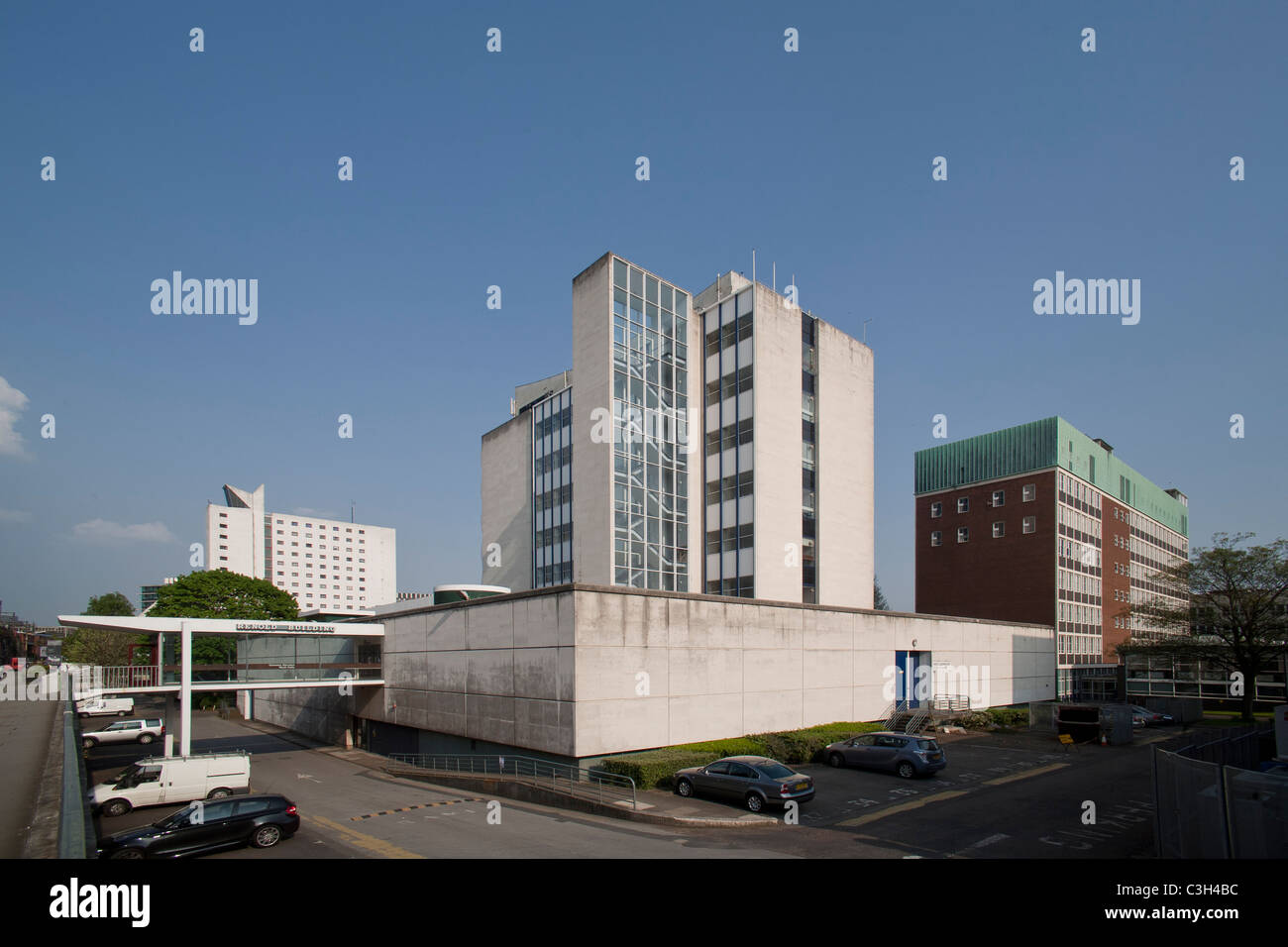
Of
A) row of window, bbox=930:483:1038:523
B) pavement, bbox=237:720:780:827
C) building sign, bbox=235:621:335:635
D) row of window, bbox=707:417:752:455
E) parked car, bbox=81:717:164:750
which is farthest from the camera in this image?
row of window, bbox=930:483:1038:523

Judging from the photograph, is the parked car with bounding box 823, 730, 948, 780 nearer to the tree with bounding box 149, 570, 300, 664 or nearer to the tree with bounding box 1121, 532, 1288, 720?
the tree with bounding box 1121, 532, 1288, 720

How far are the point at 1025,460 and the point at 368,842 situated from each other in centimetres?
6114

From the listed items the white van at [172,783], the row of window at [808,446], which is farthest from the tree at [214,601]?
the row of window at [808,446]

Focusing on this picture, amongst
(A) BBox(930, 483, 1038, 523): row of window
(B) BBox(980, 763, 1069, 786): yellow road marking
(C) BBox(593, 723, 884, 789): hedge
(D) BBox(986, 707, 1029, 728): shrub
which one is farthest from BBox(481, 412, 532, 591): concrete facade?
(B) BBox(980, 763, 1069, 786): yellow road marking

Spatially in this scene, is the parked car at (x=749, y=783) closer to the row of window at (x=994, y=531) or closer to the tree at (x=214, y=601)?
the row of window at (x=994, y=531)

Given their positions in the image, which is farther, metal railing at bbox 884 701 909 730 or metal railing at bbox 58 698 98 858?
metal railing at bbox 884 701 909 730

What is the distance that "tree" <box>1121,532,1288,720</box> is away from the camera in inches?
2048

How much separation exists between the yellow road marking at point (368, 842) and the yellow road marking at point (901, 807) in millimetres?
11566

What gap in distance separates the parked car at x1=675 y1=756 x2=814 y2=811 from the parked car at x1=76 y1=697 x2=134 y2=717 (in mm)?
57058

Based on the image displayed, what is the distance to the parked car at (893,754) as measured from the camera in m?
26.9

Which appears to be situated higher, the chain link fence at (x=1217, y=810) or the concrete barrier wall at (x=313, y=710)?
the chain link fence at (x=1217, y=810)

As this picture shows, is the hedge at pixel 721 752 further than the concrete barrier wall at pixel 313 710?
No

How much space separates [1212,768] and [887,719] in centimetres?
3012
